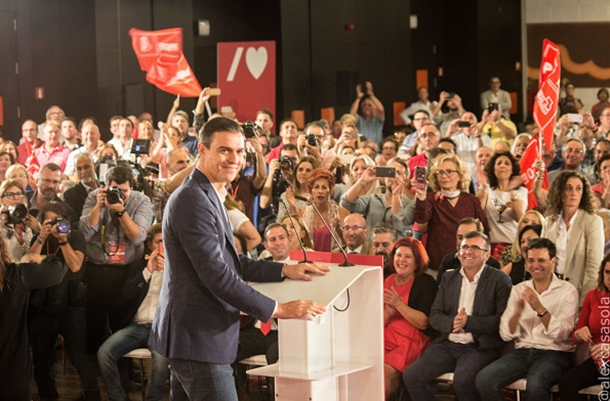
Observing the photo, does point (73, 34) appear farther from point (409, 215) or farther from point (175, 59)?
point (409, 215)

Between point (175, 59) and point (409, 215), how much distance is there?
4486 mm

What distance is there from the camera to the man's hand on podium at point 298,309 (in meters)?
3.14

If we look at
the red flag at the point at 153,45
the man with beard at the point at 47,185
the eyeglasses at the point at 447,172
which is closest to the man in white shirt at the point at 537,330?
the eyeglasses at the point at 447,172

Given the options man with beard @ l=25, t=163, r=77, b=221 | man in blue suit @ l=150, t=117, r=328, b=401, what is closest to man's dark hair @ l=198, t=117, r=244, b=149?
man in blue suit @ l=150, t=117, r=328, b=401

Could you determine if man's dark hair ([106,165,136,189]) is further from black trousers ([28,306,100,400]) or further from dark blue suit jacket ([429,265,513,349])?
dark blue suit jacket ([429,265,513,349])

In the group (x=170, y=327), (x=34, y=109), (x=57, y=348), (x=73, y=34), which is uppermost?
(x=73, y=34)

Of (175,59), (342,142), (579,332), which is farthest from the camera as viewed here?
(175,59)

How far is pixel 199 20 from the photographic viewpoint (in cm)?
1254

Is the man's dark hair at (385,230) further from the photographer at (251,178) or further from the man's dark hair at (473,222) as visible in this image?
the photographer at (251,178)

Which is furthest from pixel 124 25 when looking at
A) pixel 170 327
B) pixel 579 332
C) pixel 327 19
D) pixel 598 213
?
pixel 170 327

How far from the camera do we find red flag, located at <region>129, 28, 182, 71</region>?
9.91 metres

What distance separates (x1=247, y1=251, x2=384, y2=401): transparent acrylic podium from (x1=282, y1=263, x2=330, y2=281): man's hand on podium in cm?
7

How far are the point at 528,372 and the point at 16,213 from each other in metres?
3.02

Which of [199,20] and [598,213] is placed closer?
[598,213]
